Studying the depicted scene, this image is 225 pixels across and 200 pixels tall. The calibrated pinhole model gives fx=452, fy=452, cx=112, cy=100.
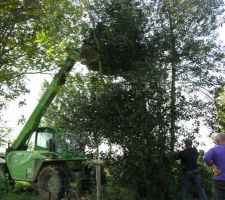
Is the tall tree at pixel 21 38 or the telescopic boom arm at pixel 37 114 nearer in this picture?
the telescopic boom arm at pixel 37 114

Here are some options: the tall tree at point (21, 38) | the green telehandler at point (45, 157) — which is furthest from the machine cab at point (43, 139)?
the tall tree at point (21, 38)

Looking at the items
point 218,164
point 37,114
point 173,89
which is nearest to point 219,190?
point 218,164

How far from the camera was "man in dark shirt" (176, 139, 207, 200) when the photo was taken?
447 inches

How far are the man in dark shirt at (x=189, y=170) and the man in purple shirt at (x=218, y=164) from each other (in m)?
2.71

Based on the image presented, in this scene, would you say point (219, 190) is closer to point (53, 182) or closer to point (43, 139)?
point (53, 182)

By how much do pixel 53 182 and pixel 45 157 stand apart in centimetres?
104

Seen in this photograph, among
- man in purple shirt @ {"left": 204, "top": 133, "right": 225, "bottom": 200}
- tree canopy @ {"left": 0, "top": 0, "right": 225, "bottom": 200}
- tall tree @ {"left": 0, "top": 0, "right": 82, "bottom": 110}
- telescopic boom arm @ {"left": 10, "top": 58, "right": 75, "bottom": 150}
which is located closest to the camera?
man in purple shirt @ {"left": 204, "top": 133, "right": 225, "bottom": 200}

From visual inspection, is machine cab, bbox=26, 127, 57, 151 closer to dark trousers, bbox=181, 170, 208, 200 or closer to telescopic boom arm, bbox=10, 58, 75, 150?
telescopic boom arm, bbox=10, 58, 75, 150

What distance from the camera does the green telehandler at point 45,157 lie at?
13.1 m

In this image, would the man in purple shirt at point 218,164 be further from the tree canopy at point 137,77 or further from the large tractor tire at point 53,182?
the large tractor tire at point 53,182

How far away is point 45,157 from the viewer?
45.8 ft

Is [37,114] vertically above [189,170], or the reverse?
[37,114]

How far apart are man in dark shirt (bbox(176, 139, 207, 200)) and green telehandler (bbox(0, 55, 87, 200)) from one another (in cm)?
284

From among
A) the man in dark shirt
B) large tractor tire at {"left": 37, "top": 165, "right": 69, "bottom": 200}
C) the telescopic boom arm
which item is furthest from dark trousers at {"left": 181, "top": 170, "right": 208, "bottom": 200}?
the telescopic boom arm
